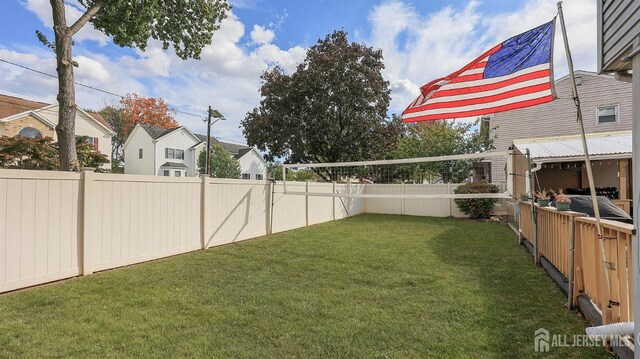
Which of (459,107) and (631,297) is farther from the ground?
(459,107)

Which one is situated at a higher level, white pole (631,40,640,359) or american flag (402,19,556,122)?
american flag (402,19,556,122)

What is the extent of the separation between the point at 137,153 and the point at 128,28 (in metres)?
25.3

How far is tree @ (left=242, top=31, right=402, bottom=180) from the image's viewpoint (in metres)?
16.6

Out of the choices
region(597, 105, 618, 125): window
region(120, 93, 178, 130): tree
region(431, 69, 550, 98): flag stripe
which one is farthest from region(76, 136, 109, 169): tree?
region(120, 93, 178, 130): tree

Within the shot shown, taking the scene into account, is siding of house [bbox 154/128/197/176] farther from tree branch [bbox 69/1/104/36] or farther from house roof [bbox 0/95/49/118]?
tree branch [bbox 69/1/104/36]

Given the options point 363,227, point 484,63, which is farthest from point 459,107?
point 363,227

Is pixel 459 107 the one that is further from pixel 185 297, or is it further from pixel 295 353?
pixel 185 297

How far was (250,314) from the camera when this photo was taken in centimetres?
336

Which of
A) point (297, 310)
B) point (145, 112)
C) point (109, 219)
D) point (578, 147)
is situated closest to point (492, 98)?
point (297, 310)

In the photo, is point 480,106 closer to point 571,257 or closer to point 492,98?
point 492,98

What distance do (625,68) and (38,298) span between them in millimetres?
6182

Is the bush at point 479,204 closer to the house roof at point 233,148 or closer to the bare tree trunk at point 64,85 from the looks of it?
the bare tree trunk at point 64,85

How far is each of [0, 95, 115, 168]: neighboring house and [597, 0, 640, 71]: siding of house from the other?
2154cm

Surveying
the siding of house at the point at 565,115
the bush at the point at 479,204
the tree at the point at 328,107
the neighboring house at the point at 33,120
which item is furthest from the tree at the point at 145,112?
the bush at the point at 479,204
